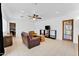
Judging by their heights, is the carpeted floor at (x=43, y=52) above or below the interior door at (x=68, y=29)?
below

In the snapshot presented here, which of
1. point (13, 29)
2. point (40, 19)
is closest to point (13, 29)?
point (13, 29)

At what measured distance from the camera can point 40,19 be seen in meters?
2.58

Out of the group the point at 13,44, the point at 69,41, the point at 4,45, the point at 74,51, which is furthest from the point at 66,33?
the point at 4,45

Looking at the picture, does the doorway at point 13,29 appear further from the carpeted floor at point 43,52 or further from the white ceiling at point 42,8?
the white ceiling at point 42,8

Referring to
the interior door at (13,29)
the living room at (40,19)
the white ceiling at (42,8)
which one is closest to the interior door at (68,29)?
the living room at (40,19)

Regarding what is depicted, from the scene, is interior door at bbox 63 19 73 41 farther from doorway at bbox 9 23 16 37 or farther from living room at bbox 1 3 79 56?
doorway at bbox 9 23 16 37

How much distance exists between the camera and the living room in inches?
90.7

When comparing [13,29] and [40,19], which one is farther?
[40,19]

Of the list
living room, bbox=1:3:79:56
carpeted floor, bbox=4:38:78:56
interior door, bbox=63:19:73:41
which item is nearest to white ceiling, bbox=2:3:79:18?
living room, bbox=1:3:79:56

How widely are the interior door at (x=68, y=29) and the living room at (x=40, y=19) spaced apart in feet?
0.18

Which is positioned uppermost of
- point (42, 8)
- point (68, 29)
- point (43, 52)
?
point (42, 8)

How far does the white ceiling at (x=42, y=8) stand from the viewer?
228 cm

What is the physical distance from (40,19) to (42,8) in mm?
327

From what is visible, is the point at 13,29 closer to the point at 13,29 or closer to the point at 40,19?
the point at 13,29
